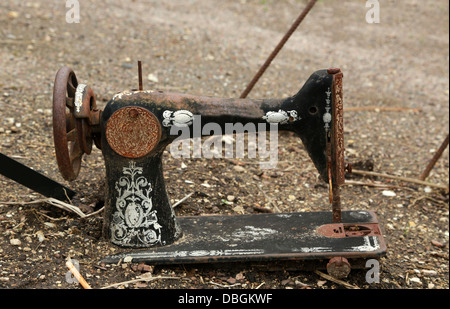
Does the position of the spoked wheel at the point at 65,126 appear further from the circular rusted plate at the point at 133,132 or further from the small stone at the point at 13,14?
the small stone at the point at 13,14

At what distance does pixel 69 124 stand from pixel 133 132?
334mm

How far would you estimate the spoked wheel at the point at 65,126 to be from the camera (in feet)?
9.84

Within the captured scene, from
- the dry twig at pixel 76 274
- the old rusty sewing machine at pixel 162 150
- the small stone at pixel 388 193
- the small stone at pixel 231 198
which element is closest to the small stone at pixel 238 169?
the small stone at pixel 231 198

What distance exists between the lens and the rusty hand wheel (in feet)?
9.86

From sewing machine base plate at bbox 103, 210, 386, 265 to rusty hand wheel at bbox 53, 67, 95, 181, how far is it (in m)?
0.57

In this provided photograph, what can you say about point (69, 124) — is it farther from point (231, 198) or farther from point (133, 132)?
point (231, 198)

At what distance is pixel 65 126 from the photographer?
3016 millimetres

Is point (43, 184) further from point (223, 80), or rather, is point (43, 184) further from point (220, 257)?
point (223, 80)

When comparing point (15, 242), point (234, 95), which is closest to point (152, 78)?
point (234, 95)

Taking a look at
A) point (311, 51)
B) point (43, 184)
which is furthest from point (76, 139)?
point (311, 51)

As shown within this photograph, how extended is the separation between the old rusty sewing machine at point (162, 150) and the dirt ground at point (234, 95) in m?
0.15

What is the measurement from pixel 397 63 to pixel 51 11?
13.4 feet

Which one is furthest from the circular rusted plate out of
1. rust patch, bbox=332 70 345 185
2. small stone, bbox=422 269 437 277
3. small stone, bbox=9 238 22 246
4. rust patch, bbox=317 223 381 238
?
small stone, bbox=422 269 437 277

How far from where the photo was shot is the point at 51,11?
6902 mm
